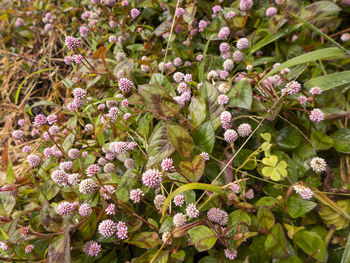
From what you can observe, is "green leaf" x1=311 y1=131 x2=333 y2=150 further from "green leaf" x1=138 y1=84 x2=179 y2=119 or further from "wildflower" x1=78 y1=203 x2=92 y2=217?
"wildflower" x1=78 y1=203 x2=92 y2=217

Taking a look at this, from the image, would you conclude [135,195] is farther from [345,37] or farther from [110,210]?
[345,37]

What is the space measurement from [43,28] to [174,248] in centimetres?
298

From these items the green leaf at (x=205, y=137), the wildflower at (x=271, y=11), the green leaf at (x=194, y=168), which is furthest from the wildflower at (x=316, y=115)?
the wildflower at (x=271, y=11)

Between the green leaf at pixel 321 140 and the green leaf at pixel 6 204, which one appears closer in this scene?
the green leaf at pixel 321 140

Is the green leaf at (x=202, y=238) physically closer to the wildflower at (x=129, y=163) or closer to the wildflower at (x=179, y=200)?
the wildflower at (x=179, y=200)

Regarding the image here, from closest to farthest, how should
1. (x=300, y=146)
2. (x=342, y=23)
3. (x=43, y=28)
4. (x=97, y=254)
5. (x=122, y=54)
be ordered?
(x=97, y=254), (x=300, y=146), (x=342, y=23), (x=122, y=54), (x=43, y=28)

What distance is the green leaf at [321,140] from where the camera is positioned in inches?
41.7

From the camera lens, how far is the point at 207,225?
96 cm

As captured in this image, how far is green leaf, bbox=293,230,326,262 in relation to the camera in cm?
89

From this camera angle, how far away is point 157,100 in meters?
1.07

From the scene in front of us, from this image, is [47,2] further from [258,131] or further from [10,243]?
[258,131]

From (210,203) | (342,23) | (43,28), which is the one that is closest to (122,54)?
(210,203)

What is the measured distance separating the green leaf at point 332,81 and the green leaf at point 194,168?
737 millimetres

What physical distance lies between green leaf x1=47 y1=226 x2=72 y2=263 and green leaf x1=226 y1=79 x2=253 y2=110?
0.89 meters
